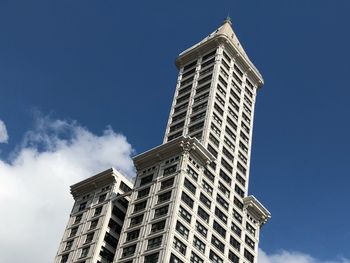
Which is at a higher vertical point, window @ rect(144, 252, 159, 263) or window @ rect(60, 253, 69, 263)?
window @ rect(60, 253, 69, 263)

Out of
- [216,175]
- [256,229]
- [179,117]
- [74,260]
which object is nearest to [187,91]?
[179,117]

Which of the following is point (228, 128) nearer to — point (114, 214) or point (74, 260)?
point (114, 214)

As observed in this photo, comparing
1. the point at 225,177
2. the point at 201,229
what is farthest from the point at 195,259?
the point at 225,177

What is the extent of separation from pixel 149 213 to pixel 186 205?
6.41 metres

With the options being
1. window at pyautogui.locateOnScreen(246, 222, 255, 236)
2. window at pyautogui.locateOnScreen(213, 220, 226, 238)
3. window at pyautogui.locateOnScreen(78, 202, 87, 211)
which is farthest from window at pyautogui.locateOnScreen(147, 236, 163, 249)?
window at pyautogui.locateOnScreen(78, 202, 87, 211)

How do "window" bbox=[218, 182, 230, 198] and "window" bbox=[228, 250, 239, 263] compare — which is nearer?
"window" bbox=[228, 250, 239, 263]

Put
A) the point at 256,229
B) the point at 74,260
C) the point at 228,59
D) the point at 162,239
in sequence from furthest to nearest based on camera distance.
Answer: the point at 228,59
the point at 256,229
the point at 74,260
the point at 162,239

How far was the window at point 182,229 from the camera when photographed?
296 feet

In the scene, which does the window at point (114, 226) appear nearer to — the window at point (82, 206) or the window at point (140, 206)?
the window at point (140, 206)

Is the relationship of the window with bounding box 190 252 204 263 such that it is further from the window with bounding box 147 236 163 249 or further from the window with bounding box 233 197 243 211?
the window with bounding box 233 197 243 211

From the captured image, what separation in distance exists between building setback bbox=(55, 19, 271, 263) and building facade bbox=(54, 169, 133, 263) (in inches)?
9.7

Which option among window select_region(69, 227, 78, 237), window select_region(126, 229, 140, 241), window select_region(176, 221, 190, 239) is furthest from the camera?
window select_region(69, 227, 78, 237)

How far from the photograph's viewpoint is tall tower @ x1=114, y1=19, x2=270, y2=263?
300 feet

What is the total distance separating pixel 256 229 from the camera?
359 feet
